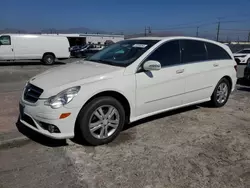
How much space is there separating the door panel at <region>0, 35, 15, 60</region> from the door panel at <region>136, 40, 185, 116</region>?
599 inches

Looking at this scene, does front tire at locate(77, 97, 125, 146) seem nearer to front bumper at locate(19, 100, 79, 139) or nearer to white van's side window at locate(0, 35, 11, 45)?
front bumper at locate(19, 100, 79, 139)

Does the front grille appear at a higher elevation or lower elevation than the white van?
higher

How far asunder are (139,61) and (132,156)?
1.53 metres

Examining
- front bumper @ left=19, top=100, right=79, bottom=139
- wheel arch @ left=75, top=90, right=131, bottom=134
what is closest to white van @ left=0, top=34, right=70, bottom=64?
front bumper @ left=19, top=100, right=79, bottom=139

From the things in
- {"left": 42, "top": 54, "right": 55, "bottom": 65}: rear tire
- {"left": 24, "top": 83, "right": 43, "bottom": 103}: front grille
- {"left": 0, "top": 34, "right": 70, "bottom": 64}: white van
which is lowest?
{"left": 42, "top": 54, "right": 55, "bottom": 65}: rear tire

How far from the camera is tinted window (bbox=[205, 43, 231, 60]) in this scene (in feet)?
18.4

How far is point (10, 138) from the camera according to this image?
407 cm

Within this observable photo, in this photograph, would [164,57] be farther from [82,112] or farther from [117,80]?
[82,112]

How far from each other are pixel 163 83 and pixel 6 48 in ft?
51.2

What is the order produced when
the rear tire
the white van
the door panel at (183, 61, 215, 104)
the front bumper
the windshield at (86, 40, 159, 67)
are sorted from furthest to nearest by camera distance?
1. the rear tire
2. the white van
3. the door panel at (183, 61, 215, 104)
4. the windshield at (86, 40, 159, 67)
5. the front bumper

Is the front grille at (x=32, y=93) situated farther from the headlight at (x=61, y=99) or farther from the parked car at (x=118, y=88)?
the headlight at (x=61, y=99)

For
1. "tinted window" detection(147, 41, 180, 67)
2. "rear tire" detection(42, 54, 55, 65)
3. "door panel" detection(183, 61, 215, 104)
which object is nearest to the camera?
"tinted window" detection(147, 41, 180, 67)

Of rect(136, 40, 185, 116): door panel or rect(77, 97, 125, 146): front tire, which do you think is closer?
rect(77, 97, 125, 146): front tire

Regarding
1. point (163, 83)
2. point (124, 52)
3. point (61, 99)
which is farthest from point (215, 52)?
point (61, 99)
